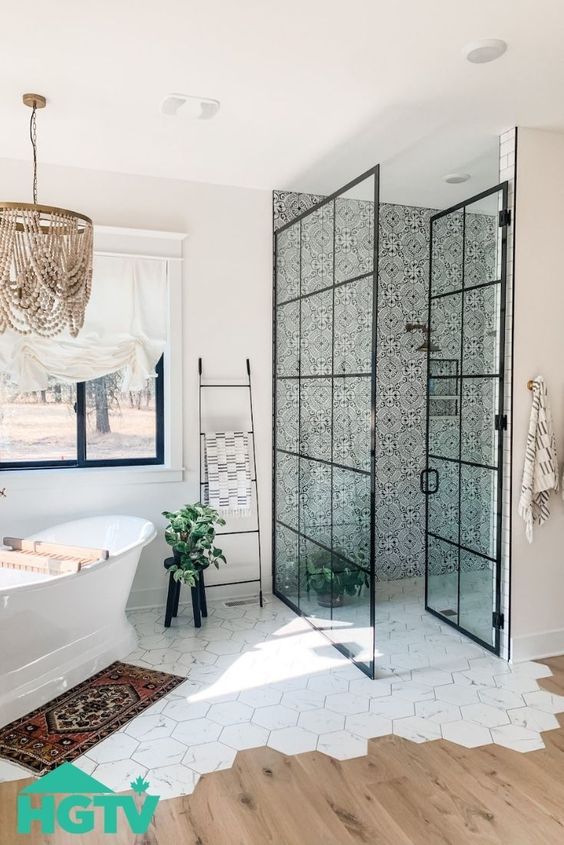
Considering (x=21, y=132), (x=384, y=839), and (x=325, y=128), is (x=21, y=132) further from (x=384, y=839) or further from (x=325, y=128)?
(x=384, y=839)

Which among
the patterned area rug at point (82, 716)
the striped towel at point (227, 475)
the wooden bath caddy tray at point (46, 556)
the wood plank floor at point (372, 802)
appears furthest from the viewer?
the striped towel at point (227, 475)

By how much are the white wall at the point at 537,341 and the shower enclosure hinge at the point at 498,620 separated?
0.22 ft

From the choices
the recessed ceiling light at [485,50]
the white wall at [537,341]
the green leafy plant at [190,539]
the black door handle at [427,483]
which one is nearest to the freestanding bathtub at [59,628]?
the green leafy plant at [190,539]

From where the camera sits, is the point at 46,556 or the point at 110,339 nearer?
the point at 46,556

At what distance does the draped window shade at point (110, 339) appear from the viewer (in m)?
3.80

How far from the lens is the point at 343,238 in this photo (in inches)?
136

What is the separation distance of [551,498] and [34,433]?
302 centimetres

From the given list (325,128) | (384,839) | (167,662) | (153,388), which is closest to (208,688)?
(167,662)

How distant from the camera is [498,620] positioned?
11.3ft

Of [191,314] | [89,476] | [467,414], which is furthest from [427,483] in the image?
[89,476]

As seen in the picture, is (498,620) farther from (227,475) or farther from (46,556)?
(46,556)

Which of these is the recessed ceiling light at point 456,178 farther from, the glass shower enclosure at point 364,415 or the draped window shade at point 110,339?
the draped window shade at point 110,339

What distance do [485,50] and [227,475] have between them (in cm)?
273

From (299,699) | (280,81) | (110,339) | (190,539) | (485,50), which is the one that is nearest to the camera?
(485,50)
